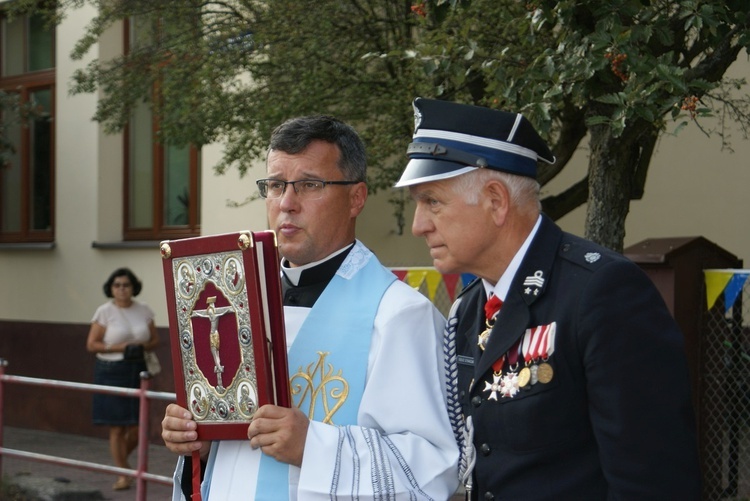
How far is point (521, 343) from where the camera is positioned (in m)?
2.59

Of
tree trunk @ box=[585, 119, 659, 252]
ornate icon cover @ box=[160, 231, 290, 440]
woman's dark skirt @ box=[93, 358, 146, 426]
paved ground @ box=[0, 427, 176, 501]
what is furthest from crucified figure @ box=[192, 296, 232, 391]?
woman's dark skirt @ box=[93, 358, 146, 426]

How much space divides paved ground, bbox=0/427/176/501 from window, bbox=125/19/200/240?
2312 millimetres

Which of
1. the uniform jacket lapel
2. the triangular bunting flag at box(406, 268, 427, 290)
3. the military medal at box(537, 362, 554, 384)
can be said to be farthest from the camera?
the triangular bunting flag at box(406, 268, 427, 290)

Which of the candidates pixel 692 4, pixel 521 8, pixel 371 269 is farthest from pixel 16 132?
pixel 371 269

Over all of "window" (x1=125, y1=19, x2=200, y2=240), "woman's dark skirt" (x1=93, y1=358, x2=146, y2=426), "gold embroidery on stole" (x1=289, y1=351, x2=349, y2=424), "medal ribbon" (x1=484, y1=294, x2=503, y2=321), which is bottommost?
"woman's dark skirt" (x1=93, y1=358, x2=146, y2=426)

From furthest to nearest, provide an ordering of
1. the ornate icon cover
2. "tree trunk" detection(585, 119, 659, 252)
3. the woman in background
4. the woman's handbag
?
the woman's handbag → the woman in background → "tree trunk" detection(585, 119, 659, 252) → the ornate icon cover

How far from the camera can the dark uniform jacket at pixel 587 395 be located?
2.32m

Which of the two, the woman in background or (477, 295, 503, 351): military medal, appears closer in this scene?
(477, 295, 503, 351): military medal

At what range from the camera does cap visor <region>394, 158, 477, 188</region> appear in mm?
2646

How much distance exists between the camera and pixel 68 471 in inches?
388

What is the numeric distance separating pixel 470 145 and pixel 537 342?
0.49m

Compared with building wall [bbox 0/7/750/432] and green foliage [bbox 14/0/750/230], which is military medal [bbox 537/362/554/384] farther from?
building wall [bbox 0/7/750/432]

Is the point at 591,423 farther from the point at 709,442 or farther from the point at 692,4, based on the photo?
the point at 709,442

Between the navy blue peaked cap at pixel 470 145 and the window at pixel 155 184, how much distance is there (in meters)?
9.40
